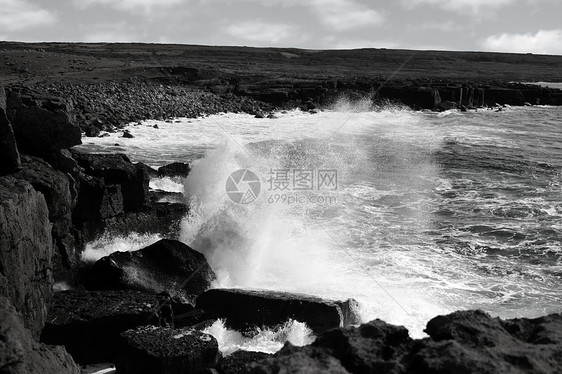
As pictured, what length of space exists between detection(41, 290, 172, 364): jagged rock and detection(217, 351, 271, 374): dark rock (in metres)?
1.25

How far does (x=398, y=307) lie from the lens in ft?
30.6

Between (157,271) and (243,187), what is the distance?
6003 millimetres

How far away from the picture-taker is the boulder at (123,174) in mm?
10922

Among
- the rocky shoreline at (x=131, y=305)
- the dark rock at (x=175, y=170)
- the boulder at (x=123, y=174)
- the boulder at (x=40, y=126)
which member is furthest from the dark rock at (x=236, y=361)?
the dark rock at (x=175, y=170)

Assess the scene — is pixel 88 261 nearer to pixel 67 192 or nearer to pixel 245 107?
pixel 67 192

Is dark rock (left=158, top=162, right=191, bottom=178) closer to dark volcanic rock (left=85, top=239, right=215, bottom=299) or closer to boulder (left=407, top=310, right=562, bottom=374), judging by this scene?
dark volcanic rock (left=85, top=239, right=215, bottom=299)

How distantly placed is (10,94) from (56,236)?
2204mm

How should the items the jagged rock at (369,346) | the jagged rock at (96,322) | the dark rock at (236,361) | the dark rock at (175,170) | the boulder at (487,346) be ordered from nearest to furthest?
the boulder at (487,346)
the jagged rock at (369,346)
the dark rock at (236,361)
the jagged rock at (96,322)
the dark rock at (175,170)

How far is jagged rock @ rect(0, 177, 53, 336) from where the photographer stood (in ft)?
22.7

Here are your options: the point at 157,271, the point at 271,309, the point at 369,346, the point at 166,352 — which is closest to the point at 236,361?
the point at 166,352

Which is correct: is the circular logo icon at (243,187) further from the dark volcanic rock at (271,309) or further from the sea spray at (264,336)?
the sea spray at (264,336)

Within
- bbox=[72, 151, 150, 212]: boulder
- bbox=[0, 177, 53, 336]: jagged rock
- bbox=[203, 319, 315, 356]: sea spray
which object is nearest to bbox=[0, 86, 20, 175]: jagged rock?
bbox=[0, 177, 53, 336]: jagged rock

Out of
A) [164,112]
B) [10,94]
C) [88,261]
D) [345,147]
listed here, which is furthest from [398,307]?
[164,112]

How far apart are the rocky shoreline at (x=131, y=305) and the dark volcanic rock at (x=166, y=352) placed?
0.4 inches
